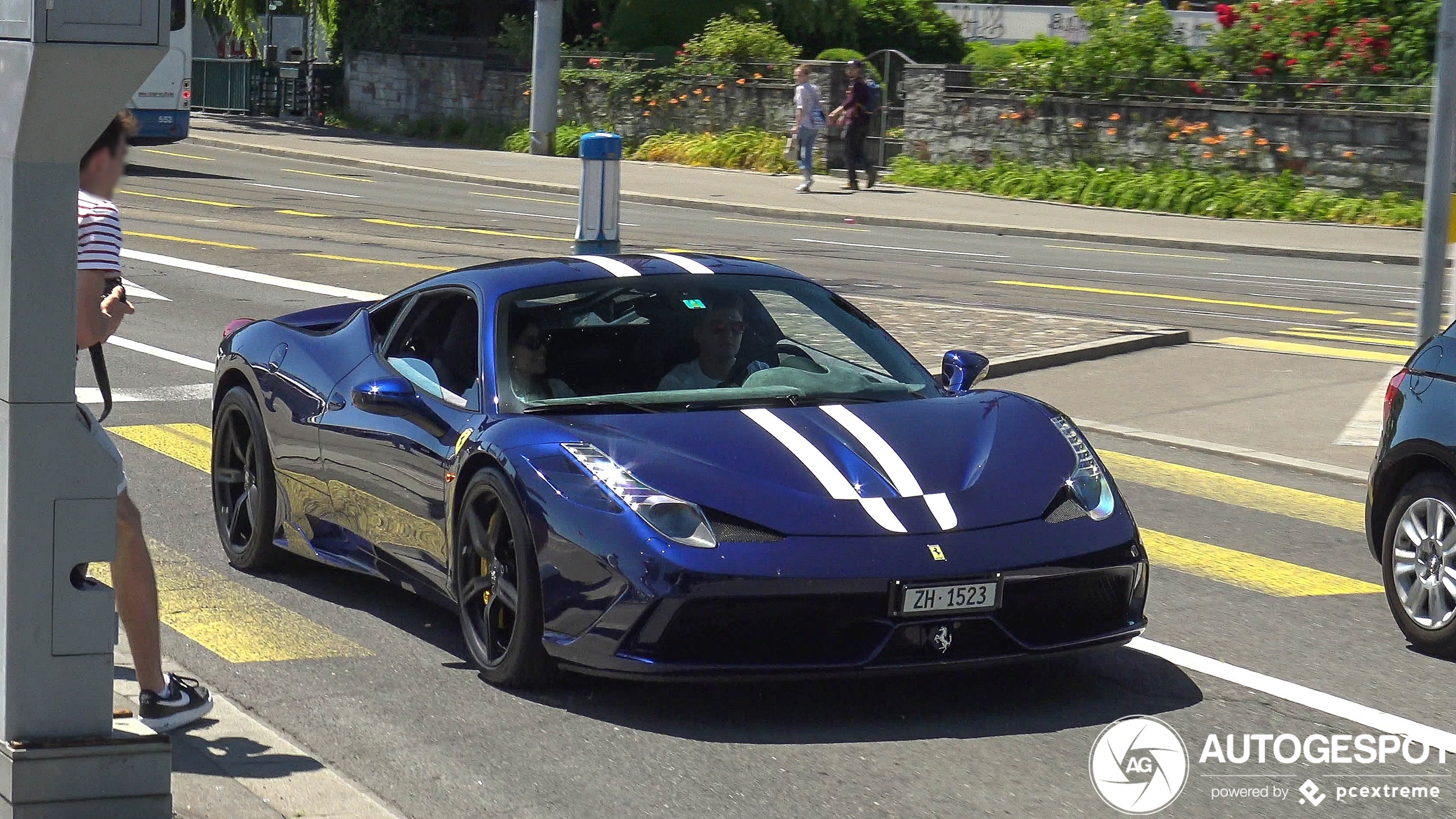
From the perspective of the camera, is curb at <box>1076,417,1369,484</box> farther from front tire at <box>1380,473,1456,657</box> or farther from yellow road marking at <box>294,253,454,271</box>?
yellow road marking at <box>294,253,454,271</box>

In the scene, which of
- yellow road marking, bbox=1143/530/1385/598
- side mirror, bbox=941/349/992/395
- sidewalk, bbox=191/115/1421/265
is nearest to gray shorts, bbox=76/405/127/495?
side mirror, bbox=941/349/992/395

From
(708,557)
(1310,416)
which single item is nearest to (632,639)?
(708,557)

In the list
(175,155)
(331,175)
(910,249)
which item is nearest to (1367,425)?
(910,249)

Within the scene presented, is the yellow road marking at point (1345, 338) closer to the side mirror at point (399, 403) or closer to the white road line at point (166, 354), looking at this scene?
the white road line at point (166, 354)

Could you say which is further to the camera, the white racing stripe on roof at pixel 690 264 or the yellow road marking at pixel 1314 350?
the yellow road marking at pixel 1314 350

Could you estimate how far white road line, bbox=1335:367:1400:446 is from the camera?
10.8 metres

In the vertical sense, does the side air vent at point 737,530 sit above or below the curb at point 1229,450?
above

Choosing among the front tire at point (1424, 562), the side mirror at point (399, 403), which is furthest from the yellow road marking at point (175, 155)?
the front tire at point (1424, 562)

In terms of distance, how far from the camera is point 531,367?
6.42m

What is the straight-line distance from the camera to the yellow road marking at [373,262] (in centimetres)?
1925

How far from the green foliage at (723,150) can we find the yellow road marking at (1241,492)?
25037 millimetres

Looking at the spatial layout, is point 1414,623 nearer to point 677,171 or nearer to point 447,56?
point 677,171

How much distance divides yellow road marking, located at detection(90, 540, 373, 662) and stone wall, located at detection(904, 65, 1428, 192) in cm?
2195

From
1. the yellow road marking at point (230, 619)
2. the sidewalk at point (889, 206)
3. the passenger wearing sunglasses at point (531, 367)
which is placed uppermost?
the passenger wearing sunglasses at point (531, 367)
